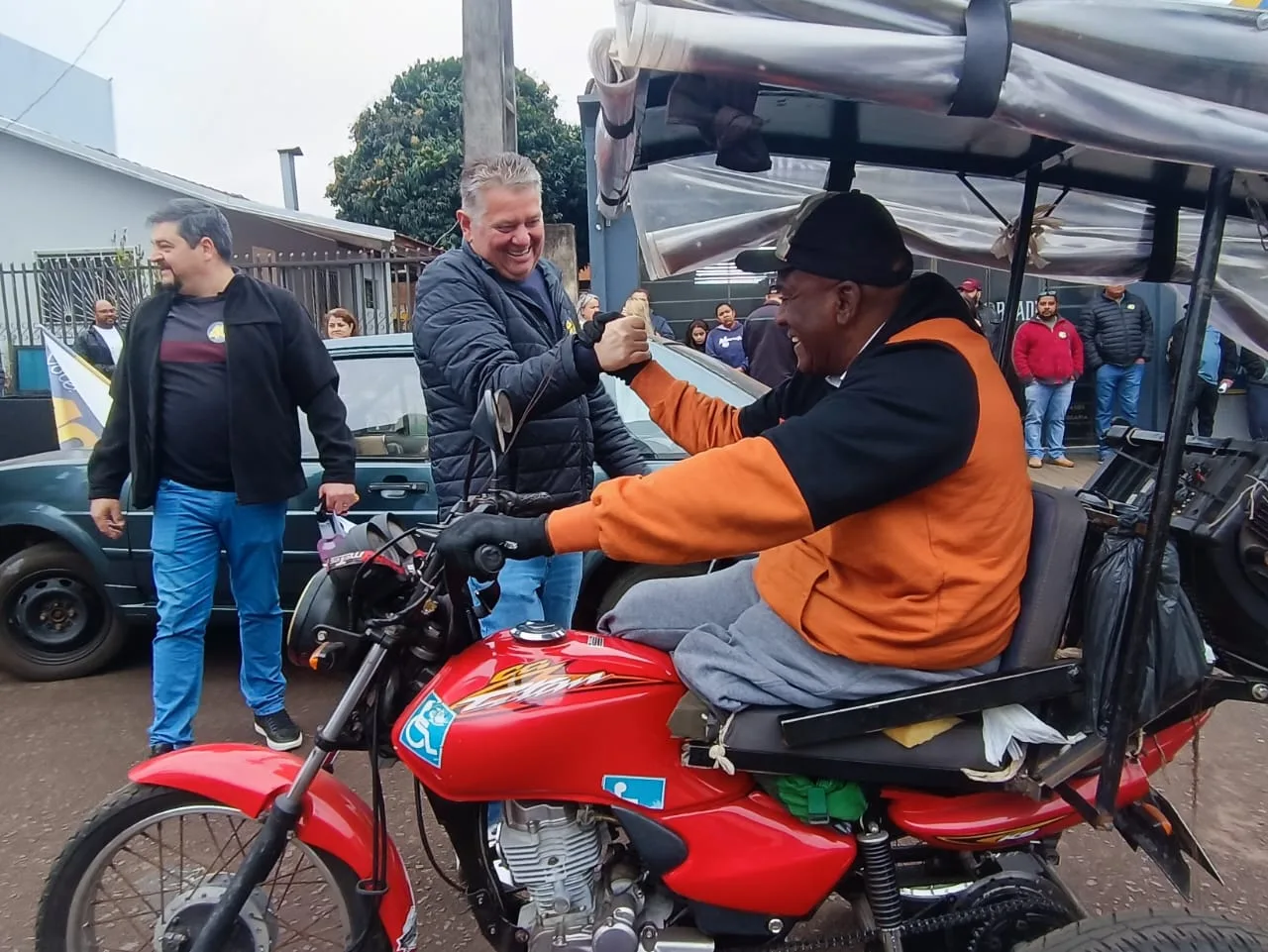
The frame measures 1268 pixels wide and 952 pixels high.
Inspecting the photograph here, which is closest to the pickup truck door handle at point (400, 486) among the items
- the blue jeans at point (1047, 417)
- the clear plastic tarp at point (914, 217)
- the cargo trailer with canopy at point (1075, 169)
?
the clear plastic tarp at point (914, 217)

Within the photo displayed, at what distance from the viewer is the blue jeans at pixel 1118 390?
10086mm

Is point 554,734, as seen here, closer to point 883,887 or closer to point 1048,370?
point 883,887

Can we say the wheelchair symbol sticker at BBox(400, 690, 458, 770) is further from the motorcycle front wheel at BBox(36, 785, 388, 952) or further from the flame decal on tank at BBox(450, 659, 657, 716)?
the motorcycle front wheel at BBox(36, 785, 388, 952)

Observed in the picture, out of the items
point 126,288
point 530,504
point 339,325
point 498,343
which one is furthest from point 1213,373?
point 126,288

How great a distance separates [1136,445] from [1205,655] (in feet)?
3.35

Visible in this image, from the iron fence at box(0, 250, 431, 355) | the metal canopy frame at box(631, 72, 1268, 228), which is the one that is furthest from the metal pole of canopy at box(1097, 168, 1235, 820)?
the iron fence at box(0, 250, 431, 355)

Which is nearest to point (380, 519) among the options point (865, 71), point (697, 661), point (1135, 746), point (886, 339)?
point (697, 661)

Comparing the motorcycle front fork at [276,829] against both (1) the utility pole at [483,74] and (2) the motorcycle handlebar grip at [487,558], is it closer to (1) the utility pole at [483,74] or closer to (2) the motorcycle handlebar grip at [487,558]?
(2) the motorcycle handlebar grip at [487,558]

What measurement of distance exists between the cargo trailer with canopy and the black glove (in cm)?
55

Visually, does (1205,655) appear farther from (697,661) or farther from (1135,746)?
(697,661)

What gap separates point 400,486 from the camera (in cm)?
435

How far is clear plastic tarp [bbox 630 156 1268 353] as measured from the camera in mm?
2928

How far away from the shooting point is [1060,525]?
1900 millimetres

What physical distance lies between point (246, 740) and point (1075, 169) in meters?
3.70
